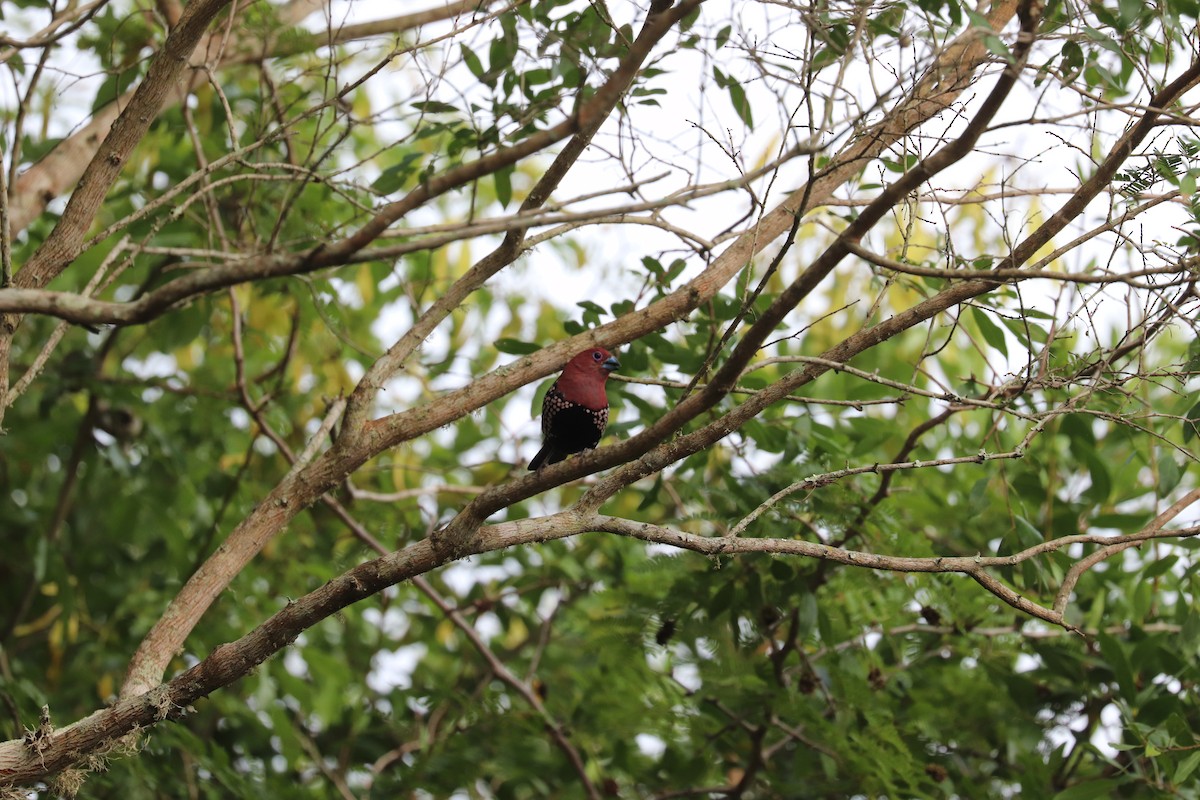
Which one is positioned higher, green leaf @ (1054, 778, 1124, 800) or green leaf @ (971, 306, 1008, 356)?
green leaf @ (971, 306, 1008, 356)

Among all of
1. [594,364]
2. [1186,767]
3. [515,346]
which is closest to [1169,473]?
[1186,767]

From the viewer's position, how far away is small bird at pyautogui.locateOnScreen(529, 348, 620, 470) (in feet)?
12.8

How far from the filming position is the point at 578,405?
4.06 m

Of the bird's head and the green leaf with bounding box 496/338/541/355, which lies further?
the green leaf with bounding box 496/338/541/355

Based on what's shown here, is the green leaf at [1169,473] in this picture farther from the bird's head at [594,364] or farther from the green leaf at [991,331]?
the bird's head at [594,364]

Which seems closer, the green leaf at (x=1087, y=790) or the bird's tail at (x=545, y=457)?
the green leaf at (x=1087, y=790)

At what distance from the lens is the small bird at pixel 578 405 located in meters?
3.91

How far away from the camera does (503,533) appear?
291 centimetres

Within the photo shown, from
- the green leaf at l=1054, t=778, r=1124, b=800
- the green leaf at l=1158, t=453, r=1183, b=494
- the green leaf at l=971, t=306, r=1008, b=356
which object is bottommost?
the green leaf at l=1054, t=778, r=1124, b=800

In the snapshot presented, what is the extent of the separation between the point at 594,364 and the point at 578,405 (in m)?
0.20

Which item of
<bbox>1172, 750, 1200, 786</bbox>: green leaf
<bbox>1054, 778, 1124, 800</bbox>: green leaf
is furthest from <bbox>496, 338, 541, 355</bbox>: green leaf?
<bbox>1172, 750, 1200, 786</bbox>: green leaf

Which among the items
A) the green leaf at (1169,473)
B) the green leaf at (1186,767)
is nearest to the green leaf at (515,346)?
the green leaf at (1169,473)

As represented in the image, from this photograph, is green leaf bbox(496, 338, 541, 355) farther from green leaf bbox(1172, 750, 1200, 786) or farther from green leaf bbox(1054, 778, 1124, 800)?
green leaf bbox(1172, 750, 1200, 786)

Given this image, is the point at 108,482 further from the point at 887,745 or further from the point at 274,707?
the point at 887,745
